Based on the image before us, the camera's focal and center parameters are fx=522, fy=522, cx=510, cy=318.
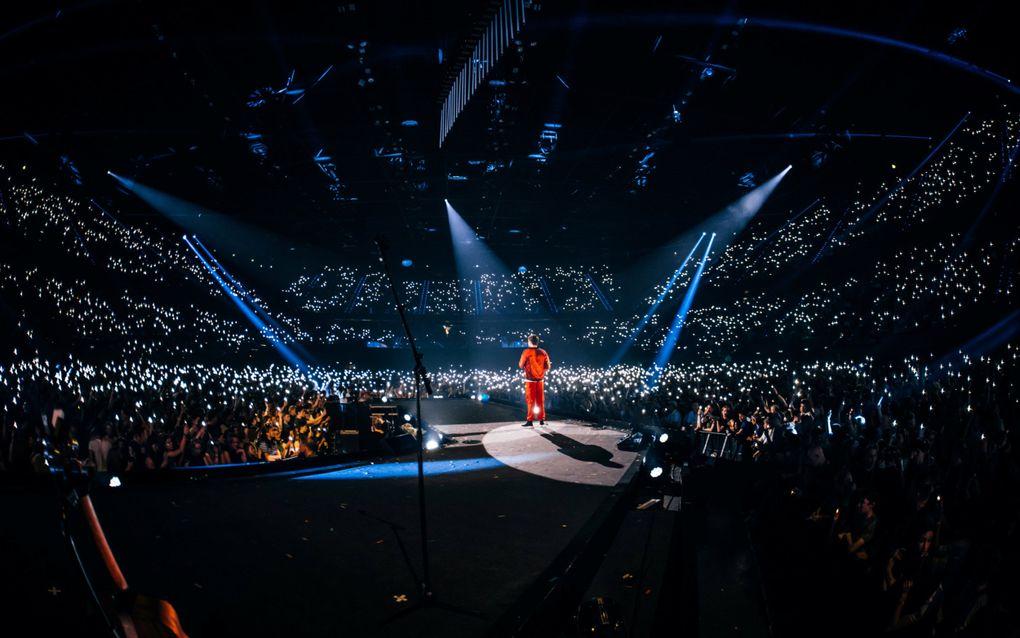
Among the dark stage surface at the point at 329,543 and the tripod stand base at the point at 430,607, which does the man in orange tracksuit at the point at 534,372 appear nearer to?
the dark stage surface at the point at 329,543

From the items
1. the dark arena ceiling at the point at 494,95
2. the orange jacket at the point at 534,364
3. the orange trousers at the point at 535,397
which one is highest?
the dark arena ceiling at the point at 494,95

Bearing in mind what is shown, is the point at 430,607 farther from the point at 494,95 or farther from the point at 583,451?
the point at 494,95

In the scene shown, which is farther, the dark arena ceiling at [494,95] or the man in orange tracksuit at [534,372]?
the man in orange tracksuit at [534,372]

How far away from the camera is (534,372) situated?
298 inches

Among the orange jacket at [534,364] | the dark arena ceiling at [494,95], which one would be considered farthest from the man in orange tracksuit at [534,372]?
the dark arena ceiling at [494,95]

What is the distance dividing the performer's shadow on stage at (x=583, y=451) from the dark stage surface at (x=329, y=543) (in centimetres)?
18

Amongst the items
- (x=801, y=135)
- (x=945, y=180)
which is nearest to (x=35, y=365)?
(x=801, y=135)

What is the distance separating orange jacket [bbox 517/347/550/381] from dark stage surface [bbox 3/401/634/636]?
2231mm

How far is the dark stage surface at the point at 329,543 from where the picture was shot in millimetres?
2322

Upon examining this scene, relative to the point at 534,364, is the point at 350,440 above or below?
below

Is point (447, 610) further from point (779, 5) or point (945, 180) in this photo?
point (945, 180)

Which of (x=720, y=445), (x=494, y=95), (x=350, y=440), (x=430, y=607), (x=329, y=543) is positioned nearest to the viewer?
(x=430, y=607)

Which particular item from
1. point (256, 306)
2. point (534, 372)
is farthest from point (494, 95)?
point (256, 306)

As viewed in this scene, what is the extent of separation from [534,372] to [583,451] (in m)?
1.79
